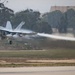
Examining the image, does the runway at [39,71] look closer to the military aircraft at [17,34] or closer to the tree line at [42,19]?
the military aircraft at [17,34]

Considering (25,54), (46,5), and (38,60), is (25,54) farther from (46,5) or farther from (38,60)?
(46,5)

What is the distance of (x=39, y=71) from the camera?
21.2ft

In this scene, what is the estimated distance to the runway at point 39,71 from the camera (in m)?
6.18

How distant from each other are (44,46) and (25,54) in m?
0.49

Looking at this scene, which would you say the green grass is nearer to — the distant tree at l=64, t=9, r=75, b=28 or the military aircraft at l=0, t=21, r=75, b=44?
the military aircraft at l=0, t=21, r=75, b=44

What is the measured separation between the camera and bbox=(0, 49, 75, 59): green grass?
702 centimetres

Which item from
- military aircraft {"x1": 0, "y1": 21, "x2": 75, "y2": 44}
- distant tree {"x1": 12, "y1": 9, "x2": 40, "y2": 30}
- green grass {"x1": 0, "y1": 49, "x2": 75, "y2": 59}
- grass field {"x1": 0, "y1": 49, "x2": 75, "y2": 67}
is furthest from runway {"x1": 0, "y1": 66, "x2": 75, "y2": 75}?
distant tree {"x1": 12, "y1": 9, "x2": 40, "y2": 30}

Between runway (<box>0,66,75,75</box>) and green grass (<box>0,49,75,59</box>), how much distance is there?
0.33m

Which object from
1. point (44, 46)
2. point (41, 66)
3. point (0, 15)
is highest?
point (0, 15)

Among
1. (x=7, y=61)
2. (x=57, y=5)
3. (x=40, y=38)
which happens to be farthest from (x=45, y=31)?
(x=7, y=61)

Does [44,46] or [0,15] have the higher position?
[0,15]

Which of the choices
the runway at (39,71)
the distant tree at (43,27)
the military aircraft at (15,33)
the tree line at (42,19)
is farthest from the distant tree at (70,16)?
the runway at (39,71)

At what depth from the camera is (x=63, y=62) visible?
7.21 m

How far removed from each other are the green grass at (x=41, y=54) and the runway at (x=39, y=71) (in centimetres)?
33
